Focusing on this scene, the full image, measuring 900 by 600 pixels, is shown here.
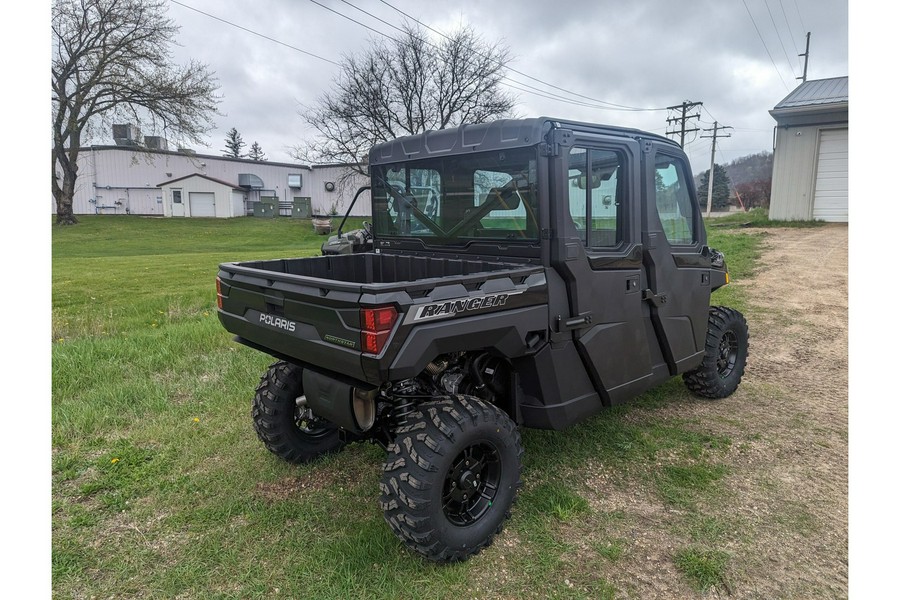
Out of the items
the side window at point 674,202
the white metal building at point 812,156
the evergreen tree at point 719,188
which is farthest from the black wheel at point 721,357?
the evergreen tree at point 719,188

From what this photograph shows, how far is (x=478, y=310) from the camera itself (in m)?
2.77

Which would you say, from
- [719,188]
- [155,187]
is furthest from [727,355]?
[719,188]

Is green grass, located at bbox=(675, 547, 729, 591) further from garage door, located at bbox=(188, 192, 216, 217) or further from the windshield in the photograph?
garage door, located at bbox=(188, 192, 216, 217)

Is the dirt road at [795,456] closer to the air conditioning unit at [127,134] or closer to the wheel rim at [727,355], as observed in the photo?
the wheel rim at [727,355]

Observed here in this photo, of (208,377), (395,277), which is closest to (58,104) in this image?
(208,377)

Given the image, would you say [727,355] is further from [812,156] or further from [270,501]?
[812,156]

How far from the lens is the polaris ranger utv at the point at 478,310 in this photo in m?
2.65

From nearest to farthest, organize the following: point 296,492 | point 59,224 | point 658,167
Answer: point 296,492, point 658,167, point 59,224

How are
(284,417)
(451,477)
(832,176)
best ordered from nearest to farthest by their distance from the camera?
(451,477) < (284,417) < (832,176)

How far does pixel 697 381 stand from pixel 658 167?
201 cm

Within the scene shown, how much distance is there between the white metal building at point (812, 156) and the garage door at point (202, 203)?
3633 cm

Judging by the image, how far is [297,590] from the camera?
103 inches

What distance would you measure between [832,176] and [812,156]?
93 centimetres

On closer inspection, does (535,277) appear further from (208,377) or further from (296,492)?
(208,377)
